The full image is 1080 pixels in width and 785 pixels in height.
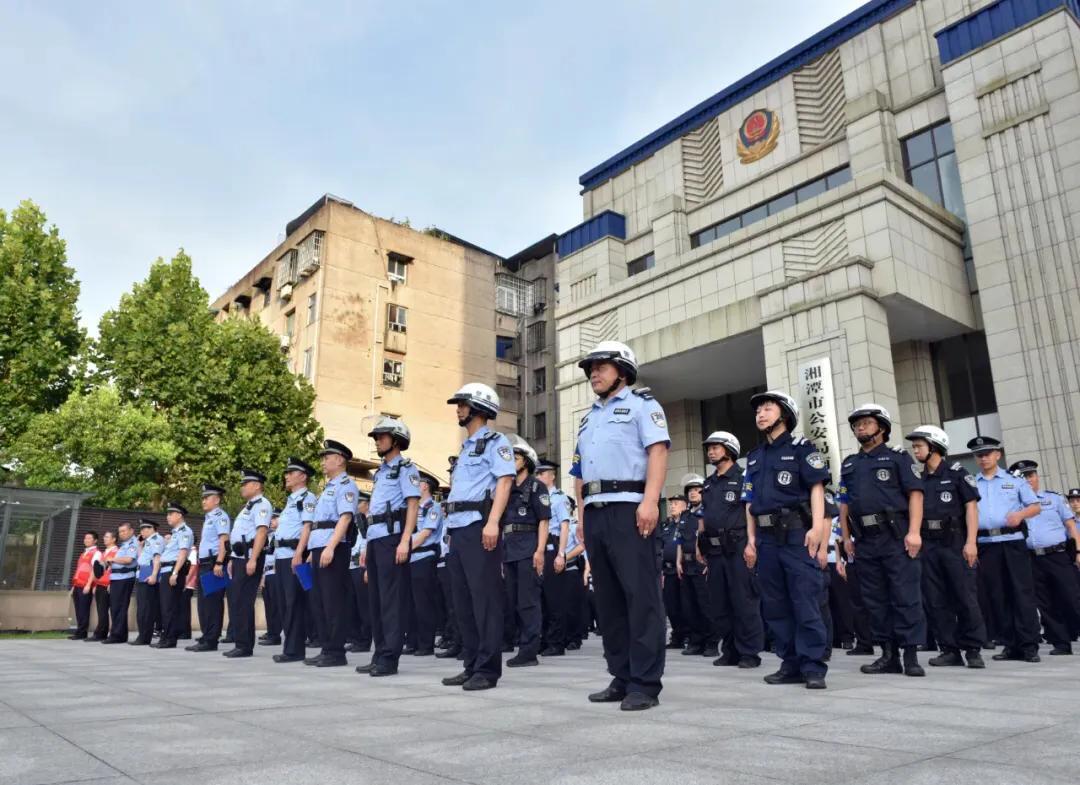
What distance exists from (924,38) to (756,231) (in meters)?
7.34

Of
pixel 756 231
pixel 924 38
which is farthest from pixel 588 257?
pixel 924 38

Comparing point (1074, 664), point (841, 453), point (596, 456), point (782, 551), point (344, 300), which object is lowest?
point (1074, 664)

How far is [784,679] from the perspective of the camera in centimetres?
546

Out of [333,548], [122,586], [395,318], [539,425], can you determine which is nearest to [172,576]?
[122,586]

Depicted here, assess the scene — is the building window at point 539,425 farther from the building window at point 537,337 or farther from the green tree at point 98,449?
the green tree at point 98,449

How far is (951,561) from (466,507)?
14.2 feet

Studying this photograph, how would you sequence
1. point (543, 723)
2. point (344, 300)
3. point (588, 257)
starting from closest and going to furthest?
1. point (543, 723)
2. point (588, 257)
3. point (344, 300)

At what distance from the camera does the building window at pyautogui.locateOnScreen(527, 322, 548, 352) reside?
40.1m

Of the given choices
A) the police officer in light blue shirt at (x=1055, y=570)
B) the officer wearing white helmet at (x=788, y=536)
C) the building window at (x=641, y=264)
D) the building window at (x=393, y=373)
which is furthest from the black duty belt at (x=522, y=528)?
the building window at (x=393, y=373)

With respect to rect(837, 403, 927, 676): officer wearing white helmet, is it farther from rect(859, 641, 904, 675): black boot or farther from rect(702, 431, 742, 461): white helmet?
rect(702, 431, 742, 461): white helmet

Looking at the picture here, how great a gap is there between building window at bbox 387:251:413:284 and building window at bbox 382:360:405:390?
3928 mm

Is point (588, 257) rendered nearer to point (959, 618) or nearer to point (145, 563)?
point (145, 563)

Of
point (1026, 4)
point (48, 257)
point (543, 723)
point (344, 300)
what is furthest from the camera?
point (344, 300)

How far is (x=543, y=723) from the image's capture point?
12.0ft
